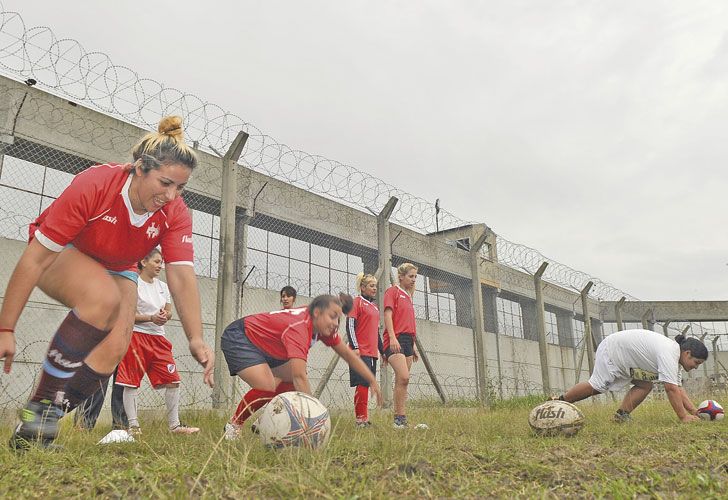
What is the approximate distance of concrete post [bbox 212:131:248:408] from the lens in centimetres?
570

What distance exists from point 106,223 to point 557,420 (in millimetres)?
3569

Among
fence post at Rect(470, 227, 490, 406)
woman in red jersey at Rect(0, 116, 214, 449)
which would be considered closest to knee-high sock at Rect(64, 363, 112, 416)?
woman in red jersey at Rect(0, 116, 214, 449)

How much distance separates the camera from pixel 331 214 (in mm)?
9727

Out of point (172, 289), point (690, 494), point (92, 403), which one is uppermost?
point (172, 289)

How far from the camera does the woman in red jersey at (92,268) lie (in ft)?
9.67

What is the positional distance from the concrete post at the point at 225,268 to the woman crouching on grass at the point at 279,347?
1.07m

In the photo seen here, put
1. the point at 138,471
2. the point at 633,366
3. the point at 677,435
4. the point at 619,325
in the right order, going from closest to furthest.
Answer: the point at 138,471, the point at 677,435, the point at 633,366, the point at 619,325

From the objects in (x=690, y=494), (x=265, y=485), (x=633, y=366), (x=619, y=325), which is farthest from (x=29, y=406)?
(x=619, y=325)

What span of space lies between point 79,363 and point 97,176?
3.30 ft

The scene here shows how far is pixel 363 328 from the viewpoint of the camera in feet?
20.8

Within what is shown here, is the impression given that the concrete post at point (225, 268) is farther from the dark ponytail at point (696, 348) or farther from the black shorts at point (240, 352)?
the dark ponytail at point (696, 348)

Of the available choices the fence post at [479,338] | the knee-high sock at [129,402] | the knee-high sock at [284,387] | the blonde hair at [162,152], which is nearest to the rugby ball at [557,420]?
the knee-high sock at [284,387]

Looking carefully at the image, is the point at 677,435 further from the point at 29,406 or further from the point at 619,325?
the point at 619,325

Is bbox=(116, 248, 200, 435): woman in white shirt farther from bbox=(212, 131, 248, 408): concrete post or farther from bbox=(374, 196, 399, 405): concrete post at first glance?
bbox=(374, 196, 399, 405): concrete post
